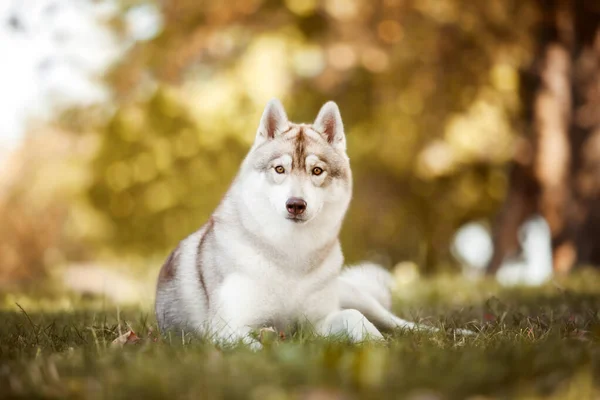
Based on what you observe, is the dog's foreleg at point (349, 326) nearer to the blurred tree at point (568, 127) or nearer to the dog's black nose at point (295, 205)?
the dog's black nose at point (295, 205)

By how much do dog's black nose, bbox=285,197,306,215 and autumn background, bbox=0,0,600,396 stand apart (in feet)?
10.9

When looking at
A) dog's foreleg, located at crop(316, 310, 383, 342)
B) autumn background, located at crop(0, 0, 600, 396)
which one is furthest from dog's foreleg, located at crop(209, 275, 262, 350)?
autumn background, located at crop(0, 0, 600, 396)

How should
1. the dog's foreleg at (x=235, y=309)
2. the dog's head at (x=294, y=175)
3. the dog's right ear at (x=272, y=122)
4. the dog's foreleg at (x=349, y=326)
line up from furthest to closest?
the dog's right ear at (x=272, y=122) < the dog's head at (x=294, y=175) < the dog's foreleg at (x=235, y=309) < the dog's foreleg at (x=349, y=326)

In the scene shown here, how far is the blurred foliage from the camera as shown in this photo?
36.2 ft

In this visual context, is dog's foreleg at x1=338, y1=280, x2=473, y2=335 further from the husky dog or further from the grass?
the grass

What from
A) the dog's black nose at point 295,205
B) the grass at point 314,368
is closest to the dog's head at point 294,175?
the dog's black nose at point 295,205

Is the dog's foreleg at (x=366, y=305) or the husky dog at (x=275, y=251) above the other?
the husky dog at (x=275, y=251)

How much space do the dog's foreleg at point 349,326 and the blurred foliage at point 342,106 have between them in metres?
3.72

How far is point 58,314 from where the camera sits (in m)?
5.10

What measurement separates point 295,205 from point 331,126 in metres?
0.90

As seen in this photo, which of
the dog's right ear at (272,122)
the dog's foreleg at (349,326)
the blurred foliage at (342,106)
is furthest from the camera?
the blurred foliage at (342,106)

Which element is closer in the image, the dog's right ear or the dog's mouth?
the dog's mouth

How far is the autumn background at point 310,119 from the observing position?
10594mm

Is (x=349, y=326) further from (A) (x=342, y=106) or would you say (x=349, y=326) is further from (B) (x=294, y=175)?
(A) (x=342, y=106)
